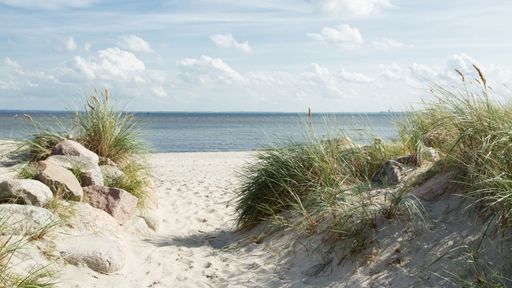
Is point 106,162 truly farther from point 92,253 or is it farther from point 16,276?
point 16,276

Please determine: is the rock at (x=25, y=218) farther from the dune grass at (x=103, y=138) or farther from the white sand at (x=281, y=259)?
the dune grass at (x=103, y=138)

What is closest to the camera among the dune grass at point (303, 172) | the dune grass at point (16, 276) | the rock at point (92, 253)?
the dune grass at point (16, 276)

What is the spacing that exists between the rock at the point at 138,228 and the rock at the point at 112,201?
8cm

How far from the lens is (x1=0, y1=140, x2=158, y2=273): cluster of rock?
588 cm

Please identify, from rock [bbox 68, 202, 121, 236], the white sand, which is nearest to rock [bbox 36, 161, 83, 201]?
rock [bbox 68, 202, 121, 236]

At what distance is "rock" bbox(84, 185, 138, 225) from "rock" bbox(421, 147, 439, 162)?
13.1 feet

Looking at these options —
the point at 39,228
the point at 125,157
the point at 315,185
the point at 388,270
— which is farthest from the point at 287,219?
the point at 125,157

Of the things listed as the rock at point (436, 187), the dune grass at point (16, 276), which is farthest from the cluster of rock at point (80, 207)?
the rock at point (436, 187)

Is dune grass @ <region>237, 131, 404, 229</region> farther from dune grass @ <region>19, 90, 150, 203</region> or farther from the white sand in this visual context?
dune grass @ <region>19, 90, 150, 203</region>

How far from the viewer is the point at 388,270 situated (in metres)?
5.35

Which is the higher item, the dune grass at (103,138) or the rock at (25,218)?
the dune grass at (103,138)

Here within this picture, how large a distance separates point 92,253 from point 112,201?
2.04 meters

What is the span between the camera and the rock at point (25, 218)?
580 cm

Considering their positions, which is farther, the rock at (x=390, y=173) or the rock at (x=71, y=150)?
the rock at (x=71, y=150)
